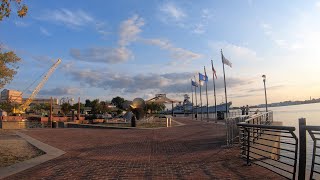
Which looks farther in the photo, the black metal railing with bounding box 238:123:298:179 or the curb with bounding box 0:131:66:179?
the curb with bounding box 0:131:66:179

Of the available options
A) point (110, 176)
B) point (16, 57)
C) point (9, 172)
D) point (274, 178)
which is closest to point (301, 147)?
point (274, 178)

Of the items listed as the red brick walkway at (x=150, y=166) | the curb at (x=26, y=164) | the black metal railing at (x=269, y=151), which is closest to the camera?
the black metal railing at (x=269, y=151)

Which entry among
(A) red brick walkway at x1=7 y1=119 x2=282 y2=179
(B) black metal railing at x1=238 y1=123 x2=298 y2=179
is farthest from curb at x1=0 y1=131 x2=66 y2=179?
(B) black metal railing at x1=238 y1=123 x2=298 y2=179

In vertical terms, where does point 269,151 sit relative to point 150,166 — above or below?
above

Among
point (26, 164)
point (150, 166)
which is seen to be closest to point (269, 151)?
point (150, 166)

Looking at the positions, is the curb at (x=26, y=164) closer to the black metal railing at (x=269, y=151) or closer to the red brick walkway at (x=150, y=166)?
the red brick walkway at (x=150, y=166)

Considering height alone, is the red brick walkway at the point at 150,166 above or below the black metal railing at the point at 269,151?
below

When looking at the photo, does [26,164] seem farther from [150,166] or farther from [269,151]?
[269,151]

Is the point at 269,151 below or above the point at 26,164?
above

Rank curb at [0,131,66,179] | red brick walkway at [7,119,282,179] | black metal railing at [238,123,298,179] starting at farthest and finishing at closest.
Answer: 1. curb at [0,131,66,179]
2. red brick walkway at [7,119,282,179]
3. black metal railing at [238,123,298,179]

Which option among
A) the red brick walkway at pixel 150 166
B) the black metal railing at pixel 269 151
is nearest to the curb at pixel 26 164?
the red brick walkway at pixel 150 166

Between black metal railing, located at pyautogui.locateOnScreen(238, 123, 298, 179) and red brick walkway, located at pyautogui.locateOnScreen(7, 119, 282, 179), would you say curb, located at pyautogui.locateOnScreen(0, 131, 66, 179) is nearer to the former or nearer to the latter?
red brick walkway, located at pyautogui.locateOnScreen(7, 119, 282, 179)

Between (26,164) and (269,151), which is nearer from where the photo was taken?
(269,151)

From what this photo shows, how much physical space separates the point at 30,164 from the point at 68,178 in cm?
286
